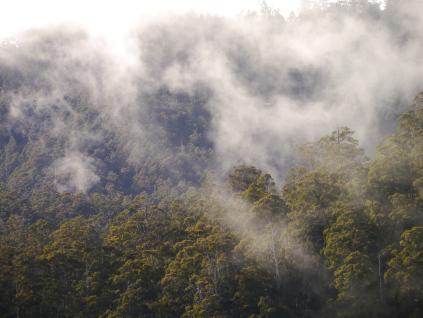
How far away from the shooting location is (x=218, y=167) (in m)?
130

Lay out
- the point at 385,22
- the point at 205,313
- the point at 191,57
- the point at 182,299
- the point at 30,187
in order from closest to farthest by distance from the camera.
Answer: the point at 205,313
the point at 182,299
the point at 30,187
the point at 385,22
the point at 191,57

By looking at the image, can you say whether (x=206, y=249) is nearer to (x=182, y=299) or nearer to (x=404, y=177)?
(x=182, y=299)

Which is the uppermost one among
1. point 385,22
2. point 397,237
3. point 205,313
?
point 385,22

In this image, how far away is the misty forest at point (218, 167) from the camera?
1385 inches

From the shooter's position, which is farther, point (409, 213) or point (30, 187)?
point (30, 187)

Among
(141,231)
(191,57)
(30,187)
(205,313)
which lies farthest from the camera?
(191,57)

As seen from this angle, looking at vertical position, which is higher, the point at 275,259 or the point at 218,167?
the point at 218,167

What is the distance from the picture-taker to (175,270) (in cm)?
3806

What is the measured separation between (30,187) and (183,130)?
45901 millimetres

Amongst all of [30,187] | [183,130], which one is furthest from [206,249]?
[183,130]

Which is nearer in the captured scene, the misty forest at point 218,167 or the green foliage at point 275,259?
the green foliage at point 275,259

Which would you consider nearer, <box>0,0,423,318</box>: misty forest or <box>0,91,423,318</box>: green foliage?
<box>0,91,423,318</box>: green foliage

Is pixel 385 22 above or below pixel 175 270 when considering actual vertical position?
above

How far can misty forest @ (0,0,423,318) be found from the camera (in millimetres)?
35188
